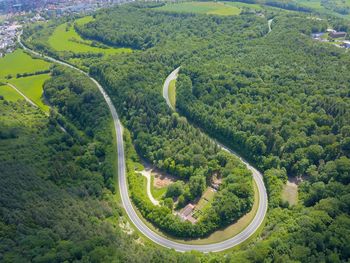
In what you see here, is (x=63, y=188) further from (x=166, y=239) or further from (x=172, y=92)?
(x=172, y=92)

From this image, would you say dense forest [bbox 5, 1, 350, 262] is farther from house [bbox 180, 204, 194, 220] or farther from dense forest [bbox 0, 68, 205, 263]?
house [bbox 180, 204, 194, 220]

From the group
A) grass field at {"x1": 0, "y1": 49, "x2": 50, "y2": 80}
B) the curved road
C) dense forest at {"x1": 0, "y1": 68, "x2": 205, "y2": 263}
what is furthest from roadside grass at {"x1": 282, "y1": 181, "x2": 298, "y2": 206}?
grass field at {"x1": 0, "y1": 49, "x2": 50, "y2": 80}

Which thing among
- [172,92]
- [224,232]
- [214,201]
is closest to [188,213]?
[214,201]

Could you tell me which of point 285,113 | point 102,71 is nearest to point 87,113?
point 102,71

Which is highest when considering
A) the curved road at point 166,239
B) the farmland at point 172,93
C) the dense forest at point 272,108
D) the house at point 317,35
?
the house at point 317,35

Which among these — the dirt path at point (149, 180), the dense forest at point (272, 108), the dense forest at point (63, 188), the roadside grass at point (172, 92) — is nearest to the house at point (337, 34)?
the dense forest at point (272, 108)

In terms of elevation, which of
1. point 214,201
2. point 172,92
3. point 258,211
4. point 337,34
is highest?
point 337,34

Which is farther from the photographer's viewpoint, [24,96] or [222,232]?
[24,96]

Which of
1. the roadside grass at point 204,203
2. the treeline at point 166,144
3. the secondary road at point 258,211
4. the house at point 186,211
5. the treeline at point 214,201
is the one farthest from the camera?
the roadside grass at point 204,203

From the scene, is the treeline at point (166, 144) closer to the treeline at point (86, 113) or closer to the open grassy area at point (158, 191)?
the open grassy area at point (158, 191)
